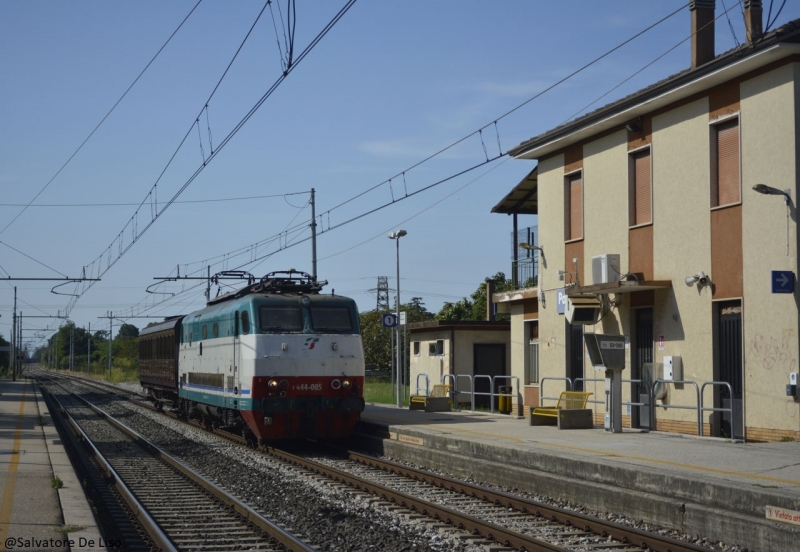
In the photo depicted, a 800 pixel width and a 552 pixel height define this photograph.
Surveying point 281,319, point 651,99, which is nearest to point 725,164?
point 651,99

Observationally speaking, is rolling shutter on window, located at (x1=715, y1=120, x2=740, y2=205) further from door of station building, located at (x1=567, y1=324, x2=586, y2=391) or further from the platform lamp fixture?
door of station building, located at (x1=567, y1=324, x2=586, y2=391)

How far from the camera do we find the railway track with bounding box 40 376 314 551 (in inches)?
384

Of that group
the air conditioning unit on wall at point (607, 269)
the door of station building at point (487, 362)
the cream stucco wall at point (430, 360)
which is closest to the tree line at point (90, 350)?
the cream stucco wall at point (430, 360)

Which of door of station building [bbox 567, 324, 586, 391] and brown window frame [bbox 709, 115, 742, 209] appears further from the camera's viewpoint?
door of station building [bbox 567, 324, 586, 391]

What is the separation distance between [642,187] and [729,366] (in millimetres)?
4129

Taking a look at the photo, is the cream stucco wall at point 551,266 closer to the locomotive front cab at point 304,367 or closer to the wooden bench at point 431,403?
the wooden bench at point 431,403

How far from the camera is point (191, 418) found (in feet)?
84.3

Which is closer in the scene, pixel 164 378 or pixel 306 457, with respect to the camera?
pixel 306 457

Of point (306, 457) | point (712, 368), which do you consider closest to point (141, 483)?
point (306, 457)

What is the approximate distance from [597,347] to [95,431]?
14141 mm

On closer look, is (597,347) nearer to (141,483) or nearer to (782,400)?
(782,400)

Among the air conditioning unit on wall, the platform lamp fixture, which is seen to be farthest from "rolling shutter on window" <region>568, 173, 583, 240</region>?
the platform lamp fixture

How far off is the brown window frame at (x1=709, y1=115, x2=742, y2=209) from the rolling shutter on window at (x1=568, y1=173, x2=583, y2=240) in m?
4.40

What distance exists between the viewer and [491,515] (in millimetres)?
11273
